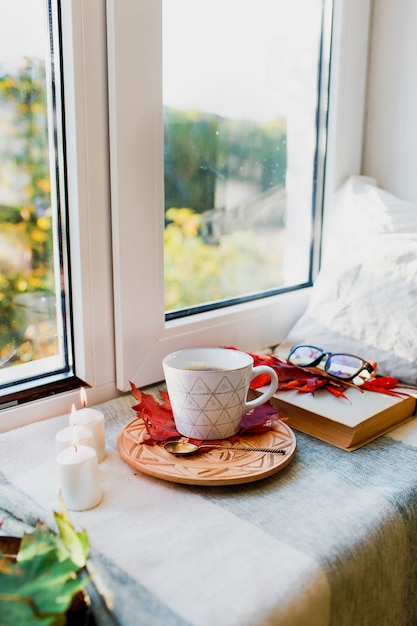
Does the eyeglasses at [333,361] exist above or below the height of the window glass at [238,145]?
below

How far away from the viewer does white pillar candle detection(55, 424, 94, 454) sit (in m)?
0.66

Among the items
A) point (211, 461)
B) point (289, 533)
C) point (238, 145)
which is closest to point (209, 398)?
point (211, 461)

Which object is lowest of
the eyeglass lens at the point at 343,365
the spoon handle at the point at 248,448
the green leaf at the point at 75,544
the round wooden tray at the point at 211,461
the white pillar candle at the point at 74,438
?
the round wooden tray at the point at 211,461

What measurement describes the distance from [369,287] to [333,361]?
0.14 meters

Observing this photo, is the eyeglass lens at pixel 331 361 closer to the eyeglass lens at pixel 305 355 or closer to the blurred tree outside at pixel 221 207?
the eyeglass lens at pixel 305 355

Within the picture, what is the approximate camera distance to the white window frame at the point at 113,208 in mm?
769

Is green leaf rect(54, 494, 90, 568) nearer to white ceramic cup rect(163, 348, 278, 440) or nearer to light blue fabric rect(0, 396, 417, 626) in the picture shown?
light blue fabric rect(0, 396, 417, 626)

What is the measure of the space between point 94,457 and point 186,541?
0.41 feet

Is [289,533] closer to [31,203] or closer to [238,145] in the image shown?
[31,203]

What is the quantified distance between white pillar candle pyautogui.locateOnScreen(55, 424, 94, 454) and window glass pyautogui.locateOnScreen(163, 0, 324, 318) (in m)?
0.32

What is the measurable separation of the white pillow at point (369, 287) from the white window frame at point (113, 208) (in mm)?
198

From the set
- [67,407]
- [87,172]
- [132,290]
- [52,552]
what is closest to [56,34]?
[87,172]

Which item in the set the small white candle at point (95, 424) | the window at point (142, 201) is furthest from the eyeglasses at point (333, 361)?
the small white candle at point (95, 424)

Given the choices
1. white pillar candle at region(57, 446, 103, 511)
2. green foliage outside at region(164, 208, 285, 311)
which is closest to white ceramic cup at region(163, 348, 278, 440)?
white pillar candle at region(57, 446, 103, 511)
